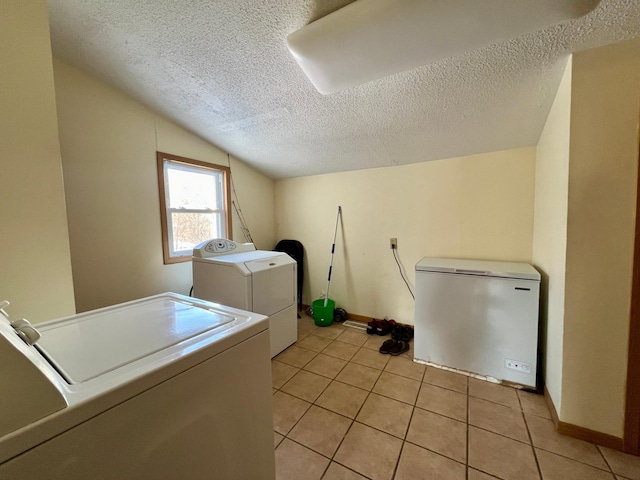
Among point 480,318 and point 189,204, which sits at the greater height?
→ point 189,204

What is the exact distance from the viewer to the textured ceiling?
127cm

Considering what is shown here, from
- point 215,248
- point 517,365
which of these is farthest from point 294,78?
point 517,365

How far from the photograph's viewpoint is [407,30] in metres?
1.19

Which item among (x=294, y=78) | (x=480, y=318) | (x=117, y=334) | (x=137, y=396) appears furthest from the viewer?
(x=480, y=318)

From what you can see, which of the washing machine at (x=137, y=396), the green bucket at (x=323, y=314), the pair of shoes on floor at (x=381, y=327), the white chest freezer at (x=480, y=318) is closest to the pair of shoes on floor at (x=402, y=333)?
the pair of shoes on floor at (x=381, y=327)

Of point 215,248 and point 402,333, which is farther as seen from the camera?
point 402,333

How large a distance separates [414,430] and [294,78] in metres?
2.30

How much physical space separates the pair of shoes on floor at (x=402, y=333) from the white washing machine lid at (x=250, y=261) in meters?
1.29

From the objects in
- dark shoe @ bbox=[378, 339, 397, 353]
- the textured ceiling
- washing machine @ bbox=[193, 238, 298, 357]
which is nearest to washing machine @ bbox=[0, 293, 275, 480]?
washing machine @ bbox=[193, 238, 298, 357]

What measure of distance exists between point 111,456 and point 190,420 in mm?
173

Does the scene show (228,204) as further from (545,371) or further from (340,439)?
(545,371)

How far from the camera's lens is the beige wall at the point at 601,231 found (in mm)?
1237

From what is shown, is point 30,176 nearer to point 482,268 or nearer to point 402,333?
point 482,268

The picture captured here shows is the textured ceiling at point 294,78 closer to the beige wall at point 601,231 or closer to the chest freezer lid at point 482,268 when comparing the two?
the beige wall at point 601,231
